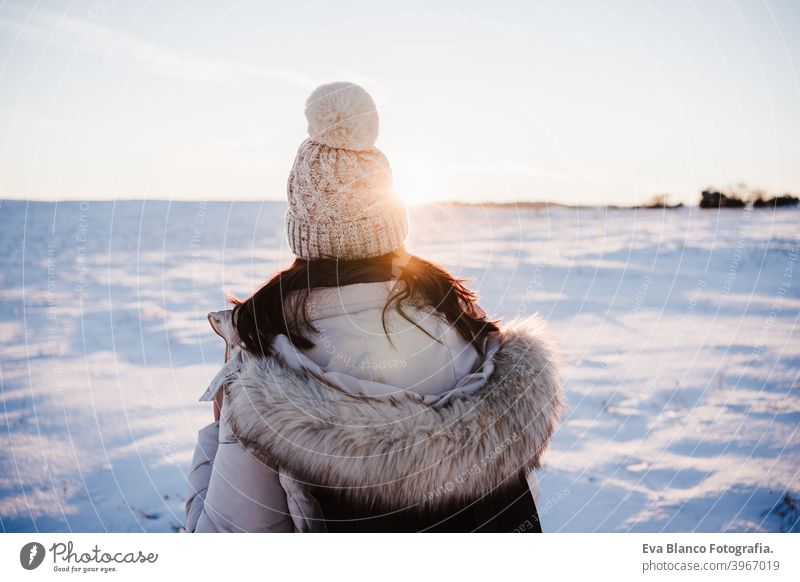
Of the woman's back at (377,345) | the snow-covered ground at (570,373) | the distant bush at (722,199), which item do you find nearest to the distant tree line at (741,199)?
the distant bush at (722,199)

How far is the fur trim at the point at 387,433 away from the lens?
106 cm

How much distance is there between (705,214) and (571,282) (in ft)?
19.5

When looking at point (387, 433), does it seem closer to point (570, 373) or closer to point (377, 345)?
point (377, 345)

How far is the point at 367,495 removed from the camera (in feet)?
3.67

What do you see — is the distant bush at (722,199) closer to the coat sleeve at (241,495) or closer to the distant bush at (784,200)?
the distant bush at (784,200)

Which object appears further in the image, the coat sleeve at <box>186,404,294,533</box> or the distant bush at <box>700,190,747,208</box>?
the distant bush at <box>700,190,747,208</box>

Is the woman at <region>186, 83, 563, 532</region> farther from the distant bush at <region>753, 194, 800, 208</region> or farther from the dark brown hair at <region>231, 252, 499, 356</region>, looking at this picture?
the distant bush at <region>753, 194, 800, 208</region>

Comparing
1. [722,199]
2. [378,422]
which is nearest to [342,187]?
[378,422]

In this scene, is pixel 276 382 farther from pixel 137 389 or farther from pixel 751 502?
pixel 137 389

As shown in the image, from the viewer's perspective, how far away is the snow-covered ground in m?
2.46

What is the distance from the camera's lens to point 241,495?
1.17 m

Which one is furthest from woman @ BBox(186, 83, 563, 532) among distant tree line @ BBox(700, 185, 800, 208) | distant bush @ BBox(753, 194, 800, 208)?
distant tree line @ BBox(700, 185, 800, 208)
